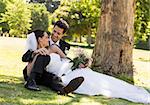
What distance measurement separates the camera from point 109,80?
29.4ft

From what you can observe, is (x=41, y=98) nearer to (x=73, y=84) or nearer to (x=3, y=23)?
(x=73, y=84)

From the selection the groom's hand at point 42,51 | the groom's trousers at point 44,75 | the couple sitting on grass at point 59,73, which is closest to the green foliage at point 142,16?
the couple sitting on grass at point 59,73

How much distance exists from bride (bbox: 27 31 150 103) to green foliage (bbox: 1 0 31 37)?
192 ft

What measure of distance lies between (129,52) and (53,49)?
4.11 meters

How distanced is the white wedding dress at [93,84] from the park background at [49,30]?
0.33 m

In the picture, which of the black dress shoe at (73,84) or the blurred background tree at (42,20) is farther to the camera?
the blurred background tree at (42,20)

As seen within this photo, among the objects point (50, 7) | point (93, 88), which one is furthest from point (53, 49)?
point (50, 7)

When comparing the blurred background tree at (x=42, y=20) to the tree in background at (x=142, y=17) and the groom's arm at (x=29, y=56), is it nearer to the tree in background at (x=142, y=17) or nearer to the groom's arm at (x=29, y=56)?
the tree in background at (x=142, y=17)

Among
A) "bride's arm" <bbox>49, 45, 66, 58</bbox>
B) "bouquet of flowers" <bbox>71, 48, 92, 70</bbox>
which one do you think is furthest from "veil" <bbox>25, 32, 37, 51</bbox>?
"bouquet of flowers" <bbox>71, 48, 92, 70</bbox>

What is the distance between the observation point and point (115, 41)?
11.7 m

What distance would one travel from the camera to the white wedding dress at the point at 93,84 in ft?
27.1

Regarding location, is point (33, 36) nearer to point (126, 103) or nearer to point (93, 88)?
point (93, 88)

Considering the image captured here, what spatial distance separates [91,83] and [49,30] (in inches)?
2013

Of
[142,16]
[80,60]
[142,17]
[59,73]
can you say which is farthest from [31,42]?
[142,17]
